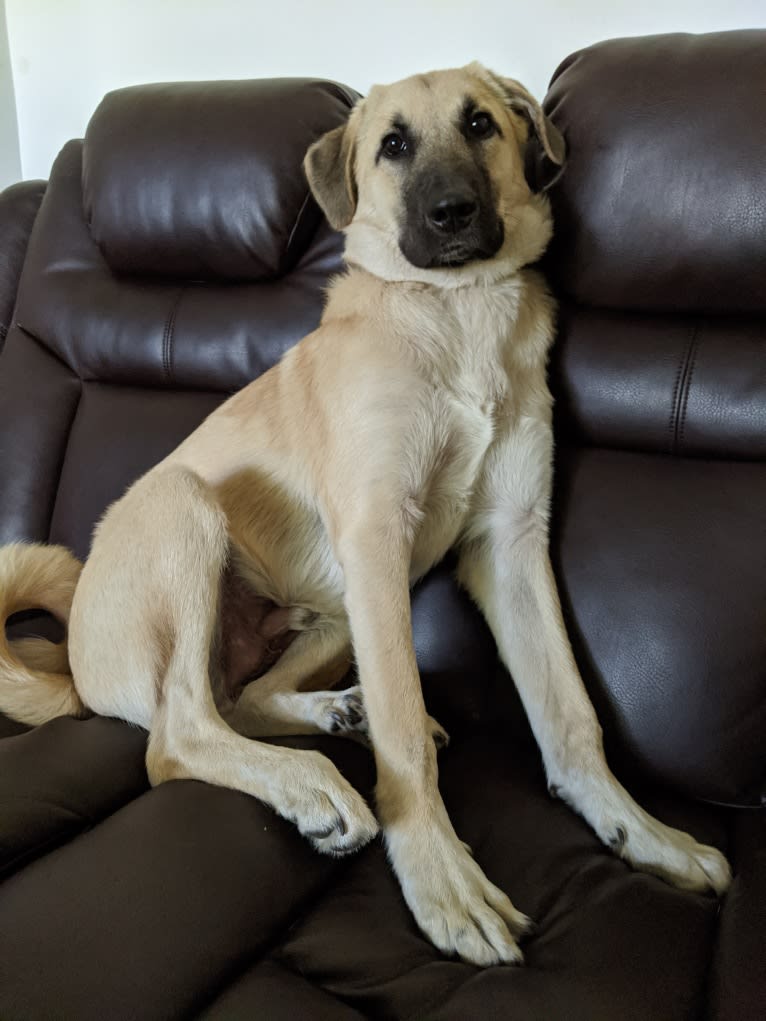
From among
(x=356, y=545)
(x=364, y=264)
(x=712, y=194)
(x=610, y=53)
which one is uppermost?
(x=610, y=53)

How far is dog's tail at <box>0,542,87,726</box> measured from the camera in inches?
59.8

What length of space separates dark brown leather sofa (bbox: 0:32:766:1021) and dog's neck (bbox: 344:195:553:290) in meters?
0.07

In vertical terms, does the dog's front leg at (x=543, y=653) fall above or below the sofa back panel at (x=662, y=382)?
below

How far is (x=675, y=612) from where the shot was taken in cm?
141

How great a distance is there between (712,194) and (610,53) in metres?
0.41

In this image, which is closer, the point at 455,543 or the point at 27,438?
the point at 455,543

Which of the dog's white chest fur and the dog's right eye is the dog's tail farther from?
the dog's right eye

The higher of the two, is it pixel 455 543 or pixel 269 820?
pixel 455 543

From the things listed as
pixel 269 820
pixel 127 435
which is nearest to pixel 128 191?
pixel 127 435

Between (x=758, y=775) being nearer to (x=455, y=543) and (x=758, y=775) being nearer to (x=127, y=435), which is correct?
(x=455, y=543)

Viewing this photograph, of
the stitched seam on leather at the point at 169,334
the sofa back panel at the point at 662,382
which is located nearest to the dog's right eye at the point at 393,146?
the sofa back panel at the point at 662,382

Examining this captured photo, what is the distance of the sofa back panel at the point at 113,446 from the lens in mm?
2033

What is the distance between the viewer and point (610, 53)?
1580 millimetres

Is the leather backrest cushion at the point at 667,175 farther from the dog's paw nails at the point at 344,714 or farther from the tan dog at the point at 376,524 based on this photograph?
the dog's paw nails at the point at 344,714
